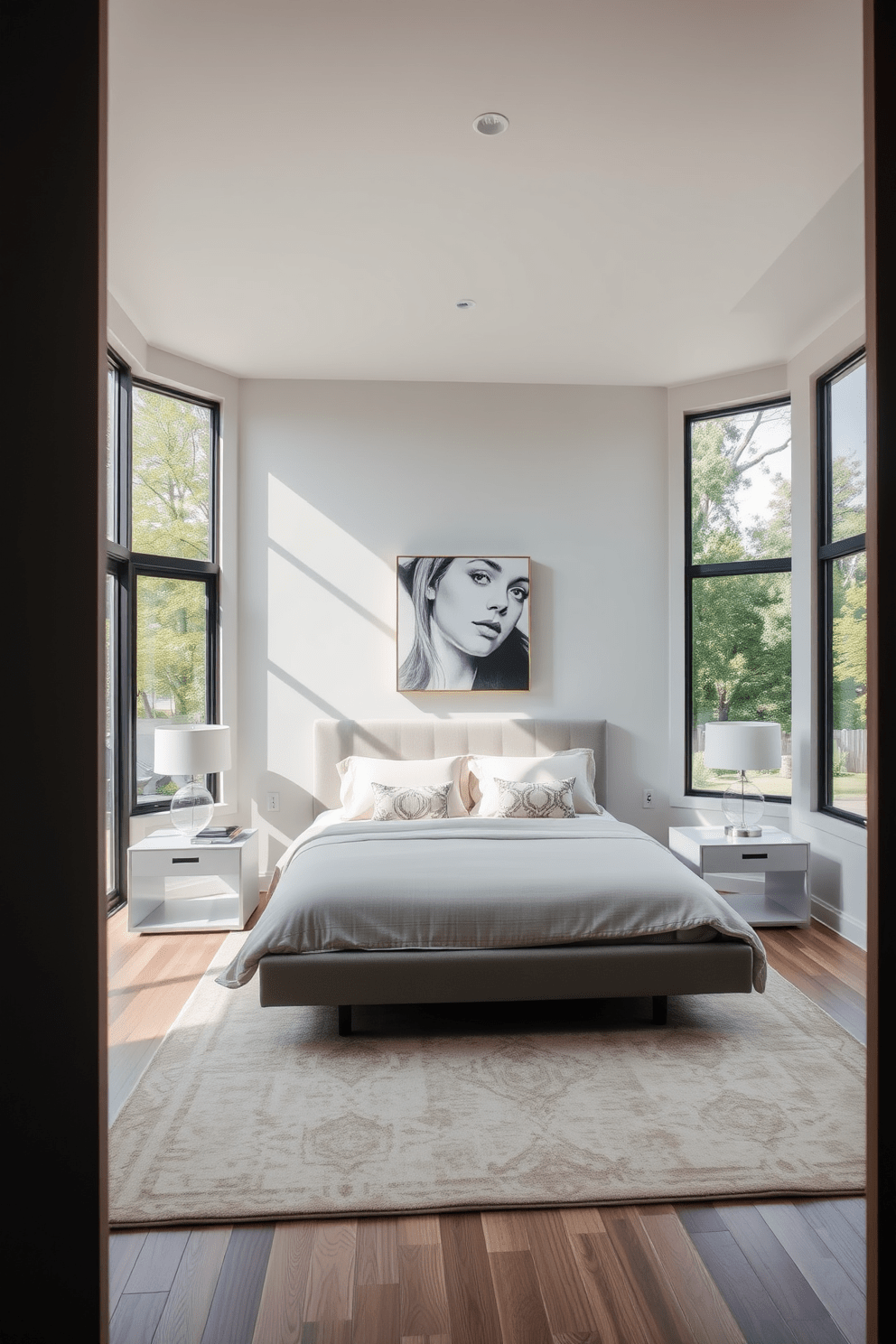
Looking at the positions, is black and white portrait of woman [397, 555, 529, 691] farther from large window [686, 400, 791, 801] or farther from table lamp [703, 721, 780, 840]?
table lamp [703, 721, 780, 840]

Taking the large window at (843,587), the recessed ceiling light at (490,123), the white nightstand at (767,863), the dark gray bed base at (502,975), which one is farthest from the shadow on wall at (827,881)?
the recessed ceiling light at (490,123)

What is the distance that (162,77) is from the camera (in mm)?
2512

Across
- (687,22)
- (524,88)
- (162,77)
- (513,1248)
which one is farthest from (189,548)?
(513,1248)

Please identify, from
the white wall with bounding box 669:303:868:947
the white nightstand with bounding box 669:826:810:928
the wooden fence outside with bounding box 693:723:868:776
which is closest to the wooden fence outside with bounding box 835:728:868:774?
the wooden fence outside with bounding box 693:723:868:776

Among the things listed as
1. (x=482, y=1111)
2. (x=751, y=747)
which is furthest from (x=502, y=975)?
(x=751, y=747)

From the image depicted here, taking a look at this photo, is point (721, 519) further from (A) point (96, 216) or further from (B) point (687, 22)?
(A) point (96, 216)

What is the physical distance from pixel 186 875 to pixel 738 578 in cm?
364

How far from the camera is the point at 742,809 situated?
4.62m

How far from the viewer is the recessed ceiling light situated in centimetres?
270

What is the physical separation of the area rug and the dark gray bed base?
0.17m

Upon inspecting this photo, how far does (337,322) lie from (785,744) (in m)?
3.45

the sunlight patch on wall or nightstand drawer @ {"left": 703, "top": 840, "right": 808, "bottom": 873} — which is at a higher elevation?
the sunlight patch on wall

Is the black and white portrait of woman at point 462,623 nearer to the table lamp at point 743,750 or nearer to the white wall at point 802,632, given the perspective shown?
the white wall at point 802,632

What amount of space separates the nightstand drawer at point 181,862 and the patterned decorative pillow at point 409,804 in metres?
0.79
